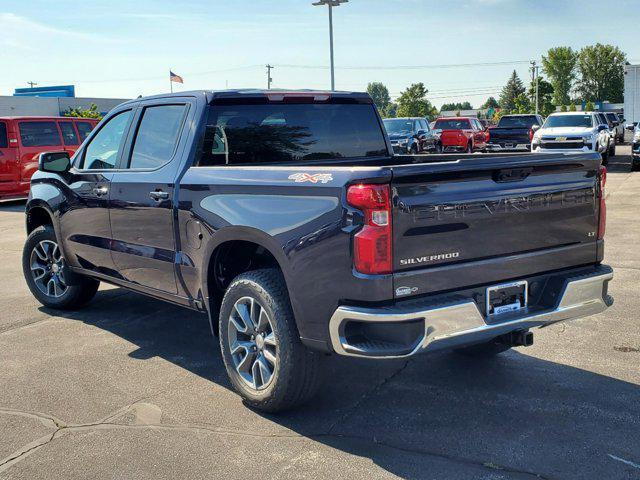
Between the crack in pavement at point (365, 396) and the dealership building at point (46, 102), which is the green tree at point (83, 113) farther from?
the crack in pavement at point (365, 396)

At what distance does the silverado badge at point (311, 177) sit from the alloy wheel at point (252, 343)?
30.5 inches

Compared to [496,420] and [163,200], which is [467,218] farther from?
[163,200]

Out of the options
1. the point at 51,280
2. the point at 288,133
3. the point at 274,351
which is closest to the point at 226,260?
the point at 274,351

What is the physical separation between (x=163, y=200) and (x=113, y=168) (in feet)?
3.12

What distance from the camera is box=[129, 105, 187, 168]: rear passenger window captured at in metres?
4.94

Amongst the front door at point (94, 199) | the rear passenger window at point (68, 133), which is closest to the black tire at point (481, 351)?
the front door at point (94, 199)

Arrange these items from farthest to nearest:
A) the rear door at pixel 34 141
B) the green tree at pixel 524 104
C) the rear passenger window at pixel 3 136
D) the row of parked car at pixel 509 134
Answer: the green tree at pixel 524 104
the row of parked car at pixel 509 134
the rear door at pixel 34 141
the rear passenger window at pixel 3 136

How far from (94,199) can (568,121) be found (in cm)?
2063

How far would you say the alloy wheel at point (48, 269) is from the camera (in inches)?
260

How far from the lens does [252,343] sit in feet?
13.8

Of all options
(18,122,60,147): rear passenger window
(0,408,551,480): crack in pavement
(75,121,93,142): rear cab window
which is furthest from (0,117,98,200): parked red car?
(0,408,551,480): crack in pavement

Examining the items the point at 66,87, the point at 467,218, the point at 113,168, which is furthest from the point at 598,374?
the point at 66,87

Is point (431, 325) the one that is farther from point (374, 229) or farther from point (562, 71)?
point (562, 71)

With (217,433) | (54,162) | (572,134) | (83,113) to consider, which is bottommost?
(217,433)
